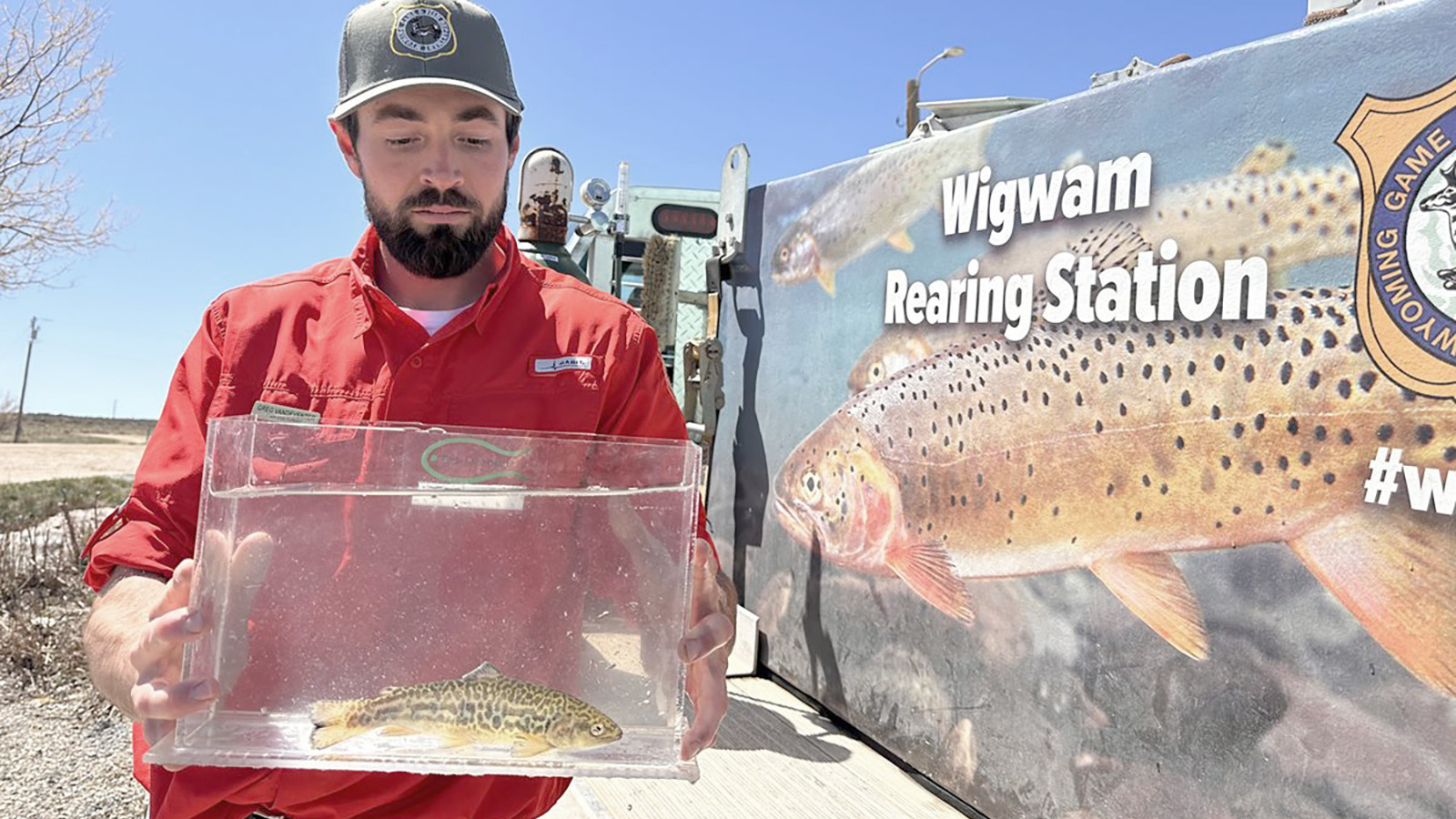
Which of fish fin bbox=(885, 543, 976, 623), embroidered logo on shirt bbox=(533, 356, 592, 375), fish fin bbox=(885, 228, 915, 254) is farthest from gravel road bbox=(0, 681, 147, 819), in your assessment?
fish fin bbox=(885, 228, 915, 254)

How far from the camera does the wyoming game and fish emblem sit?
7.36 ft

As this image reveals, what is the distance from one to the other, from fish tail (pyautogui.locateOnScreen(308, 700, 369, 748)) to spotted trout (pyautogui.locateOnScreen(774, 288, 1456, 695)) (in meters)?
2.36

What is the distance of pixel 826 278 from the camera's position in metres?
4.52

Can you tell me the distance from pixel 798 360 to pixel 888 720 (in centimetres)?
177

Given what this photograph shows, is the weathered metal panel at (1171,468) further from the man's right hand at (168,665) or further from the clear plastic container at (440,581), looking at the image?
the man's right hand at (168,665)

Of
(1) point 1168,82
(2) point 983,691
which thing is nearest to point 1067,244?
(1) point 1168,82

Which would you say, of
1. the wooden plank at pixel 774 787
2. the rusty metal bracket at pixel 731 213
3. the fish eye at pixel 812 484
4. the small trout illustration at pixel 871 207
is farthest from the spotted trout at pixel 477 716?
the rusty metal bracket at pixel 731 213

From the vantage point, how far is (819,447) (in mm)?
4504

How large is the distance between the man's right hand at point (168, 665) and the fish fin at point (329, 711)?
5.2 inches

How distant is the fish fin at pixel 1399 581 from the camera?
225 centimetres

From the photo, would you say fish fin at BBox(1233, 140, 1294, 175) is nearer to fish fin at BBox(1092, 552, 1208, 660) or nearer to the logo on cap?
fish fin at BBox(1092, 552, 1208, 660)

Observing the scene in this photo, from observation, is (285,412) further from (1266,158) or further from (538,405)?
(1266,158)

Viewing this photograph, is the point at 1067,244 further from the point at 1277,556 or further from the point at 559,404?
the point at 559,404

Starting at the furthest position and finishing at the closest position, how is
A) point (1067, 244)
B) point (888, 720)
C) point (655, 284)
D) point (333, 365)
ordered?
point (655, 284) < point (888, 720) < point (1067, 244) < point (333, 365)
